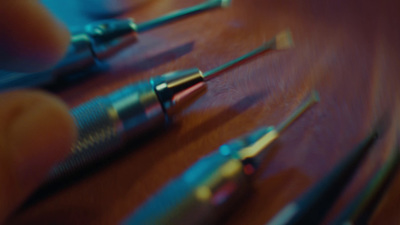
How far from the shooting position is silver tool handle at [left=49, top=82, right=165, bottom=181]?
241 mm

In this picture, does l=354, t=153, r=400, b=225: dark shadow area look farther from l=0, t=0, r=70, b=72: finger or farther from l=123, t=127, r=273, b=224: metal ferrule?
l=0, t=0, r=70, b=72: finger

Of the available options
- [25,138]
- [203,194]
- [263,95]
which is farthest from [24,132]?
[263,95]

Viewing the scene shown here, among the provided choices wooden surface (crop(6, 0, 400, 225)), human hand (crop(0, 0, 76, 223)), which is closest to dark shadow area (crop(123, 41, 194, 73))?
wooden surface (crop(6, 0, 400, 225))

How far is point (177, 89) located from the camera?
0.89ft

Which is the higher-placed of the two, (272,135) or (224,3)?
(224,3)

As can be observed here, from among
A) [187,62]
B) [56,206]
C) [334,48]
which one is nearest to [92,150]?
[56,206]

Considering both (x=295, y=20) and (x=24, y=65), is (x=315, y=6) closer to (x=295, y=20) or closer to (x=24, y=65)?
(x=295, y=20)

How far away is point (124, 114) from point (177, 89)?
0.16ft

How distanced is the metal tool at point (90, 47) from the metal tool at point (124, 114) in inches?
3.0

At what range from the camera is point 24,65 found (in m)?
0.25

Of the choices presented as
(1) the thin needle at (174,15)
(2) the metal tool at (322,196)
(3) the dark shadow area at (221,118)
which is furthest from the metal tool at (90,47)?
(2) the metal tool at (322,196)

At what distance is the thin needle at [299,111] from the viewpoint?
0.95 feet

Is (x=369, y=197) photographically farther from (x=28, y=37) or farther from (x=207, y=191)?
(x=28, y=37)

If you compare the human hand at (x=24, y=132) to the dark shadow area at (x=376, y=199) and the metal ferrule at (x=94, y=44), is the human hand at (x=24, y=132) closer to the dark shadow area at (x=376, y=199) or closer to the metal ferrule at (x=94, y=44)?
the metal ferrule at (x=94, y=44)
